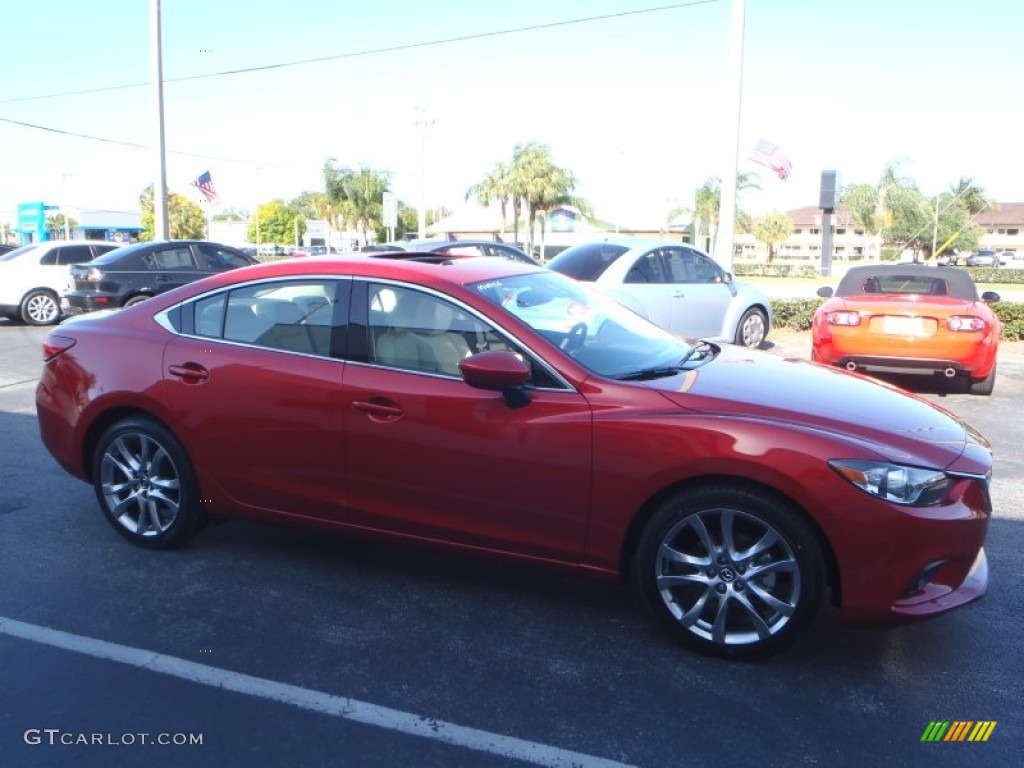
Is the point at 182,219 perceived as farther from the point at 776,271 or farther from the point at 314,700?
the point at 314,700

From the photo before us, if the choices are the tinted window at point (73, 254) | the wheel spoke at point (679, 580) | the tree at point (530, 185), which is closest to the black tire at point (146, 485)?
the wheel spoke at point (679, 580)

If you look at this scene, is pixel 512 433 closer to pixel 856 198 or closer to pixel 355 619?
pixel 355 619

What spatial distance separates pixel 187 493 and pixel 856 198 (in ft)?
216

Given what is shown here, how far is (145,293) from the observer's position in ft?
47.0

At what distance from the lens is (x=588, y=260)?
1036 centimetres

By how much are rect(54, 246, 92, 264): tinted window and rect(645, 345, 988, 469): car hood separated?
15273 mm

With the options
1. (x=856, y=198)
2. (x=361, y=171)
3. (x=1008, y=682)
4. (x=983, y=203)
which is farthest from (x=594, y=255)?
(x=983, y=203)

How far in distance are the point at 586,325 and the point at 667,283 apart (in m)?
6.50

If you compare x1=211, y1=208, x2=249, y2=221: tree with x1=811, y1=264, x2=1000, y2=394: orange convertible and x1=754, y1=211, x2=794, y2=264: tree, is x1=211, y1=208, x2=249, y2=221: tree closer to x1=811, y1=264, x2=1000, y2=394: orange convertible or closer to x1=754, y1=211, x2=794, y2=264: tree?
x1=754, y1=211, x2=794, y2=264: tree

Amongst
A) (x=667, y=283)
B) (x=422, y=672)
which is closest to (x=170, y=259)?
(x=667, y=283)

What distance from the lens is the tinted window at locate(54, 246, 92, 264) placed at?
16.2 m

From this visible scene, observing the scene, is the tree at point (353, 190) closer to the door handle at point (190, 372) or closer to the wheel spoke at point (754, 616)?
the door handle at point (190, 372)

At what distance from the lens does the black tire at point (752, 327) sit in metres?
11.6

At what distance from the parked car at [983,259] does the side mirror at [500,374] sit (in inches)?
2667
